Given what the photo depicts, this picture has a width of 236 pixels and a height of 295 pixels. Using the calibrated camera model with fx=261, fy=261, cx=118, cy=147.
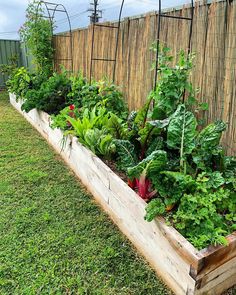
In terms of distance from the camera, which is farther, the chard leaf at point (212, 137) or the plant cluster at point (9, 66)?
the plant cluster at point (9, 66)

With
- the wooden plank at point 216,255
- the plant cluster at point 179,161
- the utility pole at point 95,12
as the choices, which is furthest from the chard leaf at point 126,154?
the utility pole at point 95,12

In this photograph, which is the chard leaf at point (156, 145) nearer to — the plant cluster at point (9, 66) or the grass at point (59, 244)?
the grass at point (59, 244)

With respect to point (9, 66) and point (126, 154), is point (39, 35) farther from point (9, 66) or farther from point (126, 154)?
point (126, 154)

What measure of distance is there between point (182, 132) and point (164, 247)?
2.54ft

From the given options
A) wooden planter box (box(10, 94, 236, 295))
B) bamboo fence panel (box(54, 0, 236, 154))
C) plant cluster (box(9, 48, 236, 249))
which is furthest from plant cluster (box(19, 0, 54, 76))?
wooden planter box (box(10, 94, 236, 295))

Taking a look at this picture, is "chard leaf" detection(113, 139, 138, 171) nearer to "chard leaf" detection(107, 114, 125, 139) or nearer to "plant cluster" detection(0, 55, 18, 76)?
"chard leaf" detection(107, 114, 125, 139)

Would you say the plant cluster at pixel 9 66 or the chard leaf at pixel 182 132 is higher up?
the plant cluster at pixel 9 66

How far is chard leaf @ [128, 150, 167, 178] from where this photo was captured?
169 cm

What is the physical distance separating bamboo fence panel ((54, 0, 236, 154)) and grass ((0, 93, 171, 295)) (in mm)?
→ 1167

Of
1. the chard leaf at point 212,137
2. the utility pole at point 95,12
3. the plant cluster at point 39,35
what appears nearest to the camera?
the chard leaf at point 212,137

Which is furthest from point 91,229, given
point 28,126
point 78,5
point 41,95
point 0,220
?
point 78,5

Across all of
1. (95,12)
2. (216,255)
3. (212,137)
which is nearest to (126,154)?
(212,137)

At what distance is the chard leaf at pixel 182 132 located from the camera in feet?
5.95

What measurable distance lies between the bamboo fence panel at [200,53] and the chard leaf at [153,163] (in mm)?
665
